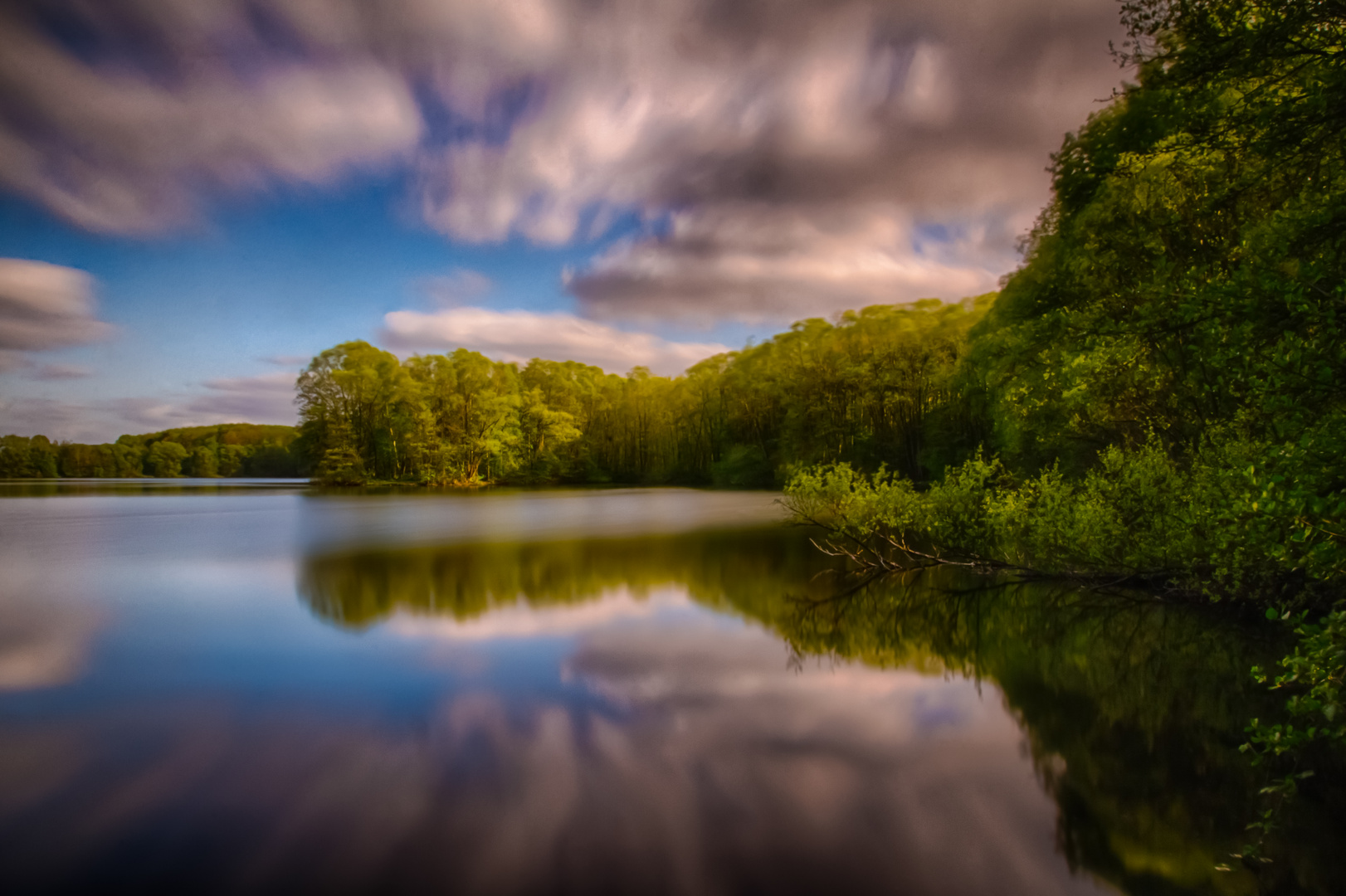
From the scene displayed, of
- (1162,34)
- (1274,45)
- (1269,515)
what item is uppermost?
(1162,34)

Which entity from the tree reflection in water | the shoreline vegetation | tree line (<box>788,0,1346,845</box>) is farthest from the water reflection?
the shoreline vegetation

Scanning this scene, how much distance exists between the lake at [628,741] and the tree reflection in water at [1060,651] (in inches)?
1.6

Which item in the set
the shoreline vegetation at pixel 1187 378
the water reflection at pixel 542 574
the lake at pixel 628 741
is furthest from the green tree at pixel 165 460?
the shoreline vegetation at pixel 1187 378

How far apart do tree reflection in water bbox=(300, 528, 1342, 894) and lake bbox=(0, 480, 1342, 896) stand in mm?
41

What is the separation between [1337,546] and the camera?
3770mm

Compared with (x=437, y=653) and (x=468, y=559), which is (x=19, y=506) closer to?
(x=468, y=559)

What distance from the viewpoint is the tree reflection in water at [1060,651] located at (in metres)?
4.70

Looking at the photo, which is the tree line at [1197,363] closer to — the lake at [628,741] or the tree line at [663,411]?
the lake at [628,741]

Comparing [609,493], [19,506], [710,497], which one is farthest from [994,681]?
[19,506]

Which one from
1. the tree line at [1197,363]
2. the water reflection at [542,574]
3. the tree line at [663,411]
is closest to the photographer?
the tree line at [1197,363]

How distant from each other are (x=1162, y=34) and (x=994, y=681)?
294 inches

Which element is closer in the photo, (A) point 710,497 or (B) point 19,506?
(B) point 19,506

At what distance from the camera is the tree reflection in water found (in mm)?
4695

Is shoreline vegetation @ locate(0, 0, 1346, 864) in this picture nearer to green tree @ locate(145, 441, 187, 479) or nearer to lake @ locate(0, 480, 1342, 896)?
lake @ locate(0, 480, 1342, 896)
